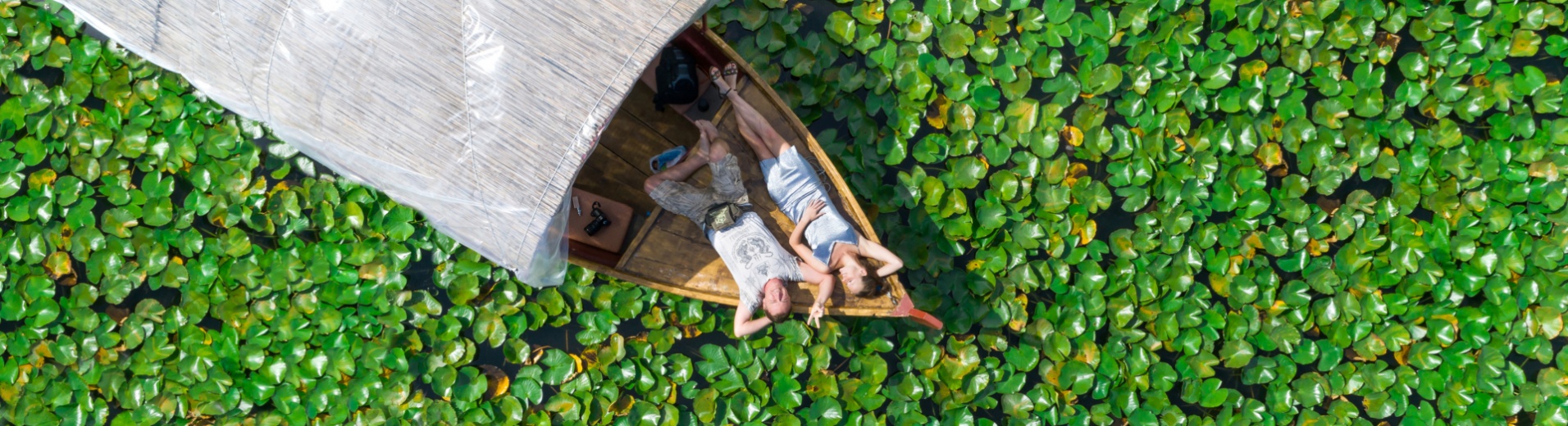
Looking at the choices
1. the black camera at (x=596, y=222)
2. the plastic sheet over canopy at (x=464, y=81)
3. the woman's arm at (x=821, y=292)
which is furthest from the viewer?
the black camera at (x=596, y=222)

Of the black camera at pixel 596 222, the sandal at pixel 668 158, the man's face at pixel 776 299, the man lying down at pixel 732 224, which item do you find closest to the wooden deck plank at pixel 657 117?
the sandal at pixel 668 158

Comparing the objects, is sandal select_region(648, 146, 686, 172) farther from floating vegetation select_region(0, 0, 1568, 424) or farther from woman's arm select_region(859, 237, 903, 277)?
woman's arm select_region(859, 237, 903, 277)

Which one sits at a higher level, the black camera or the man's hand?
the man's hand

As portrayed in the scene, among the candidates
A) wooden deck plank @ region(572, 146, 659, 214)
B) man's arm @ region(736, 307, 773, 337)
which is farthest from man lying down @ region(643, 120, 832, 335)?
wooden deck plank @ region(572, 146, 659, 214)

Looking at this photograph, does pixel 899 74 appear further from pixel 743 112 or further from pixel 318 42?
pixel 318 42

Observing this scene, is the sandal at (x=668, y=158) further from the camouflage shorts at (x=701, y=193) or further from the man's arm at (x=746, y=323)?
the man's arm at (x=746, y=323)

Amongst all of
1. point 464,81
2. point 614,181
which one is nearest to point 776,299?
point 614,181
